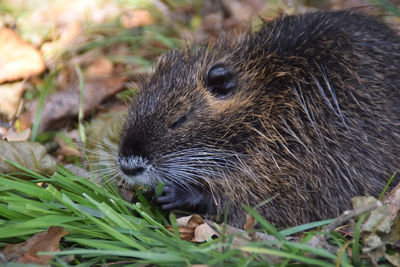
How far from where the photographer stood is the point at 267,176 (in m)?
3.35

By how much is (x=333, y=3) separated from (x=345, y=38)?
332 cm

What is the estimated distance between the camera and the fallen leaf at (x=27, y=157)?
11.8 ft

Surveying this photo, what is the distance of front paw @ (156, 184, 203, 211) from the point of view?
3457mm

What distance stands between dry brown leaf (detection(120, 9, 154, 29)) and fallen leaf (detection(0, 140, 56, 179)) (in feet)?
9.25

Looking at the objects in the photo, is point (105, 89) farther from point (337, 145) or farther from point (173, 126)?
point (337, 145)

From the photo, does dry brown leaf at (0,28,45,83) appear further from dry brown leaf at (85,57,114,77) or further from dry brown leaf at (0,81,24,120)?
dry brown leaf at (85,57,114,77)

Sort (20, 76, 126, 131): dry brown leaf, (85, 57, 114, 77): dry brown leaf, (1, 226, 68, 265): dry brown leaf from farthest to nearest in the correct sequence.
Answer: (85, 57, 114, 77): dry brown leaf
(20, 76, 126, 131): dry brown leaf
(1, 226, 68, 265): dry brown leaf

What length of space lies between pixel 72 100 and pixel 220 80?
1958 millimetres

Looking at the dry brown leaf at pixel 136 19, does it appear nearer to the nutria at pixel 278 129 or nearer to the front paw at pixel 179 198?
the nutria at pixel 278 129

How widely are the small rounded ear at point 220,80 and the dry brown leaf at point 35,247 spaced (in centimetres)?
138

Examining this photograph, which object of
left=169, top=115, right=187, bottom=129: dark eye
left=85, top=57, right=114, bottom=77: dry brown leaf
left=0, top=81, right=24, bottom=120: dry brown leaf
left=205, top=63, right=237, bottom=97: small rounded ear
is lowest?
left=0, top=81, right=24, bottom=120: dry brown leaf

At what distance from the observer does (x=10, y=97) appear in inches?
194

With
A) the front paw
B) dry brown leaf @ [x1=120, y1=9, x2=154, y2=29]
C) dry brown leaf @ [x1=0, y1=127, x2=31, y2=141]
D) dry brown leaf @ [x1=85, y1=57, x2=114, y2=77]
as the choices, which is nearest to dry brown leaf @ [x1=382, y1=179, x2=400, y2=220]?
the front paw

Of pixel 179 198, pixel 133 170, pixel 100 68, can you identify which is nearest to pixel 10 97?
pixel 100 68
